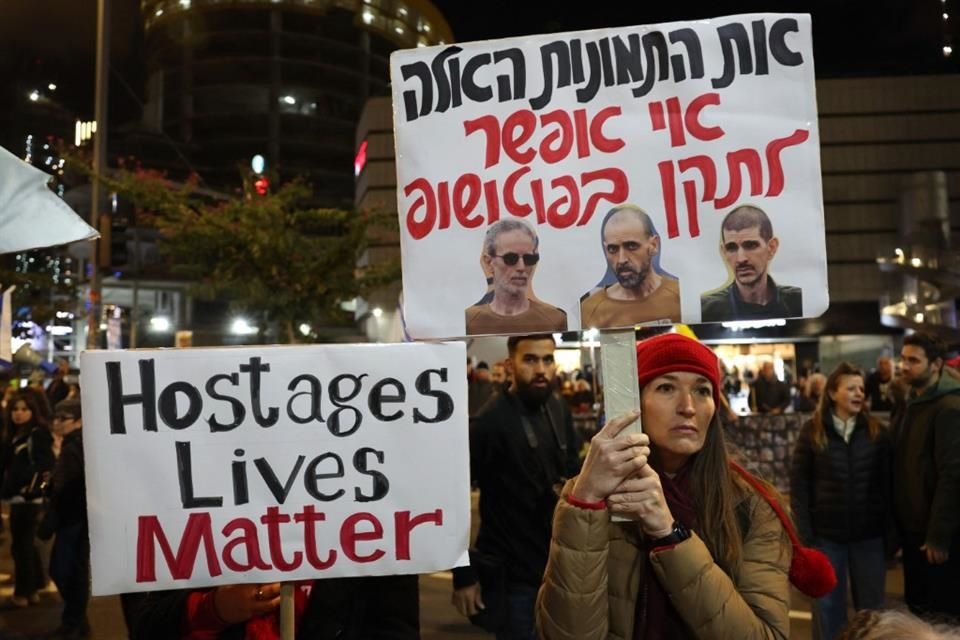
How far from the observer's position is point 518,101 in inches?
90.7

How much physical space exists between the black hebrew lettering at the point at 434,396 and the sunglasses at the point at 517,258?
0.33 metres

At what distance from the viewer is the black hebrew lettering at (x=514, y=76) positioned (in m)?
2.31

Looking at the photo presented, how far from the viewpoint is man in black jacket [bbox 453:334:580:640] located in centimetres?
459

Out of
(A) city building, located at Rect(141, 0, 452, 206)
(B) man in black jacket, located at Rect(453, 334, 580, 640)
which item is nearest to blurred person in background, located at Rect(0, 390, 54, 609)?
(B) man in black jacket, located at Rect(453, 334, 580, 640)

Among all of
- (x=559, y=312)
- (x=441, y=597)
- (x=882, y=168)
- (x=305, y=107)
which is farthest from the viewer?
(x=305, y=107)

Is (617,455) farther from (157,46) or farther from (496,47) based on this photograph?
(157,46)

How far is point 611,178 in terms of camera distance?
88.2 inches

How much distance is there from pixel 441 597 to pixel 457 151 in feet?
20.1

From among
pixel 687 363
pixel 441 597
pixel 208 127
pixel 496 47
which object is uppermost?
pixel 208 127

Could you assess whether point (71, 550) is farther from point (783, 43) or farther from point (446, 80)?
point (783, 43)

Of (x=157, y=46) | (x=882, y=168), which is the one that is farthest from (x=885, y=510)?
(x=157, y=46)

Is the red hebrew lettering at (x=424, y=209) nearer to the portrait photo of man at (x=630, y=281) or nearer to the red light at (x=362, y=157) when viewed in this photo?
the portrait photo of man at (x=630, y=281)

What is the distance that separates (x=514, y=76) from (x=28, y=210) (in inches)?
53.7

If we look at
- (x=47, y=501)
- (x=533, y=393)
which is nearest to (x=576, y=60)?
(x=533, y=393)
